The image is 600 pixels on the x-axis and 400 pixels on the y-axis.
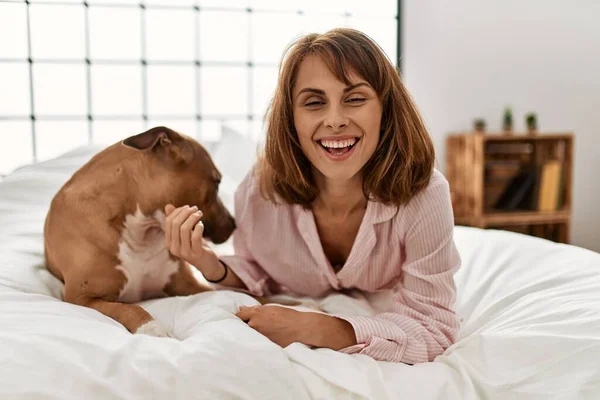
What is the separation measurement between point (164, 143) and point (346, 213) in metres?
0.47

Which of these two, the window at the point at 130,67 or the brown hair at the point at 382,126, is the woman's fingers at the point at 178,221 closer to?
Result: the brown hair at the point at 382,126

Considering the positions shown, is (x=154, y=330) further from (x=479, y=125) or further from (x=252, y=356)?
(x=479, y=125)

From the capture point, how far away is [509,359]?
873mm

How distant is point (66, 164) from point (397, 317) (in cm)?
128

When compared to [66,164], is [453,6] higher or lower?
higher

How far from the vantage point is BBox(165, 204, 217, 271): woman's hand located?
1111mm

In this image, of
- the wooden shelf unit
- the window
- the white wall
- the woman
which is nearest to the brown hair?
the woman

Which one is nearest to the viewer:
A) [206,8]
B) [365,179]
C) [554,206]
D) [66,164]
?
[365,179]

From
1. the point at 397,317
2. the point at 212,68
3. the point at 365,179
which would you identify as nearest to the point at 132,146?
the point at 365,179

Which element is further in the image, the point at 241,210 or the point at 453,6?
the point at 453,6

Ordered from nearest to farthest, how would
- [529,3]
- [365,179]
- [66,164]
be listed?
[365,179] < [66,164] < [529,3]

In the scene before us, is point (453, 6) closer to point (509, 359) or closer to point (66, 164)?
point (66, 164)

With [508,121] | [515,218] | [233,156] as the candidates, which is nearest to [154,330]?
[233,156]

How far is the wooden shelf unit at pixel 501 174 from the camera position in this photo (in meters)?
3.26
